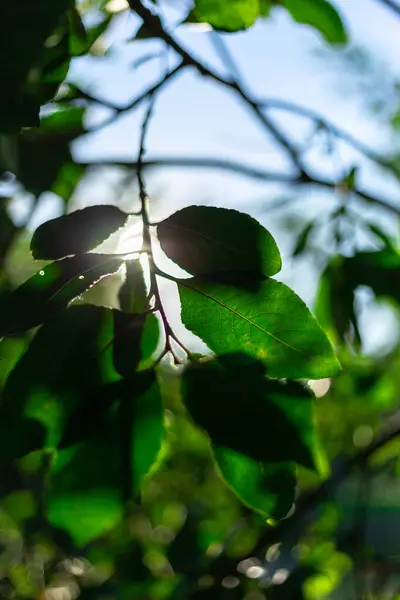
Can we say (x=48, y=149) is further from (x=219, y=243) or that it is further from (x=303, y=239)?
(x=303, y=239)

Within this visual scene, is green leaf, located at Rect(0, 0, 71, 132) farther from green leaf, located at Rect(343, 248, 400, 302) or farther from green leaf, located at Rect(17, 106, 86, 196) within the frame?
green leaf, located at Rect(343, 248, 400, 302)

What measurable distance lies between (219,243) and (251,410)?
0.13 meters

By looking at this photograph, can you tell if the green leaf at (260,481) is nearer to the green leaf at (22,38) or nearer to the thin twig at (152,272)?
the thin twig at (152,272)

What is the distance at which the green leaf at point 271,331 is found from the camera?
1.64 ft

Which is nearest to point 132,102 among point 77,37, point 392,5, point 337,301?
point 77,37

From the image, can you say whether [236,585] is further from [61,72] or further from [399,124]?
[399,124]


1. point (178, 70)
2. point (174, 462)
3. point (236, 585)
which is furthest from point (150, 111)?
point (174, 462)

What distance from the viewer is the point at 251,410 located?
47cm

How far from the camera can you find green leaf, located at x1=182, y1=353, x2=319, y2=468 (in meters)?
0.47

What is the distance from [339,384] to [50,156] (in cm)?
88

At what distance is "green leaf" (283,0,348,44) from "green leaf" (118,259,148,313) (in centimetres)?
31

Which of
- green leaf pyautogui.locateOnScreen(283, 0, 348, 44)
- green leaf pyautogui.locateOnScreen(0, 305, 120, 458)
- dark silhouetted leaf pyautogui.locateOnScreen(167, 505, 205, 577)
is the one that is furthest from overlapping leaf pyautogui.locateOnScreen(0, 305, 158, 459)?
dark silhouetted leaf pyautogui.locateOnScreen(167, 505, 205, 577)

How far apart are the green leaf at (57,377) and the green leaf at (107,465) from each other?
0.6 inches

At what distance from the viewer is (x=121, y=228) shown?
55 cm
